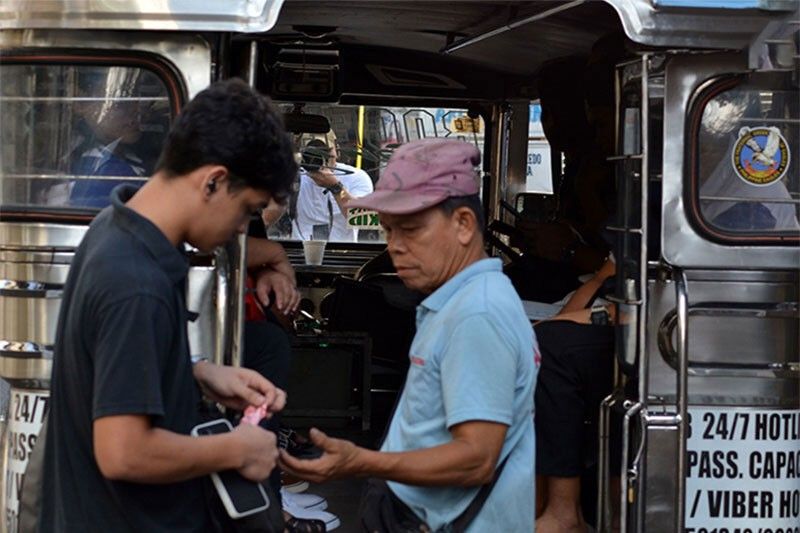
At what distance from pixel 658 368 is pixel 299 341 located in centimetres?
223

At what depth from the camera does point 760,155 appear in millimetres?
4000

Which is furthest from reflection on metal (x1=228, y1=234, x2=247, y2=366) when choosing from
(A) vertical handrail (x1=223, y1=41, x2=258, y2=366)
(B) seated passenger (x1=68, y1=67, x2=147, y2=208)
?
(B) seated passenger (x1=68, y1=67, x2=147, y2=208)

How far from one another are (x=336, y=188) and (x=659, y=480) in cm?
385

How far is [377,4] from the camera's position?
453 cm

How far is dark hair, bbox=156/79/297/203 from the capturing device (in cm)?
248

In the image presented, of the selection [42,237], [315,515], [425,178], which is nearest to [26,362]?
[42,237]

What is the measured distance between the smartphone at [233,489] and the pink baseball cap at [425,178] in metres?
0.67

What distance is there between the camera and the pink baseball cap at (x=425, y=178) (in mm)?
2914

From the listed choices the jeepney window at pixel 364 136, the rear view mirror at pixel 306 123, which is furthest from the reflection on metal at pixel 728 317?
the jeepney window at pixel 364 136

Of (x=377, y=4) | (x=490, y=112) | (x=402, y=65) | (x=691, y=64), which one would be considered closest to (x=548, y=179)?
(x=490, y=112)

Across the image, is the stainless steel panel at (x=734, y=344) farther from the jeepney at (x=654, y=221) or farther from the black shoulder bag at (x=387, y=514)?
the black shoulder bag at (x=387, y=514)

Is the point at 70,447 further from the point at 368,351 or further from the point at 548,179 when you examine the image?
the point at 548,179

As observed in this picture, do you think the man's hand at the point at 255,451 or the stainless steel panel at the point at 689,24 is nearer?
the man's hand at the point at 255,451

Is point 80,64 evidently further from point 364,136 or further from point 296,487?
point 364,136
